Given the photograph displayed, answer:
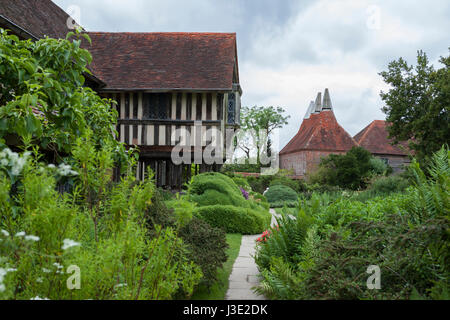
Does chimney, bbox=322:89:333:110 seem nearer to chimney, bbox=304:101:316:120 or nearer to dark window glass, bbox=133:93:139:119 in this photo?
chimney, bbox=304:101:316:120

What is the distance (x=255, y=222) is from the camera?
806 cm

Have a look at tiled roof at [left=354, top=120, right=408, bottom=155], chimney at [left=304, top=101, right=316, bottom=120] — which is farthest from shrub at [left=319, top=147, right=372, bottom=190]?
chimney at [left=304, top=101, right=316, bottom=120]

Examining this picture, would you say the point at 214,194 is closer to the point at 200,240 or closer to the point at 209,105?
the point at 209,105

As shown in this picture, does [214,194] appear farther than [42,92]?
Yes

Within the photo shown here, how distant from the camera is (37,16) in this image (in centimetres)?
1022

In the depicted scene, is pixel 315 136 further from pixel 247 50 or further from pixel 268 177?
pixel 247 50

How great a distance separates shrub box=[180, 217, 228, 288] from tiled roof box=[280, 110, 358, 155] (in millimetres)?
29399

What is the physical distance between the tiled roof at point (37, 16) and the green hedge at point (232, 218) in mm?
5587

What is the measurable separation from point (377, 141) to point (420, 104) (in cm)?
1467

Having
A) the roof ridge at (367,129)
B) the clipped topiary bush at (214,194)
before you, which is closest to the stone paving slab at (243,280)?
the clipped topiary bush at (214,194)

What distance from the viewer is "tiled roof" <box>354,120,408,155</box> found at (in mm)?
33750

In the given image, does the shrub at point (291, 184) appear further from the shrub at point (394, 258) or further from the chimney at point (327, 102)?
the shrub at point (394, 258)

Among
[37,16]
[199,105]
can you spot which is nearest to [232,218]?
[199,105]

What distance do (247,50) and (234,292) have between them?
15019 millimetres
